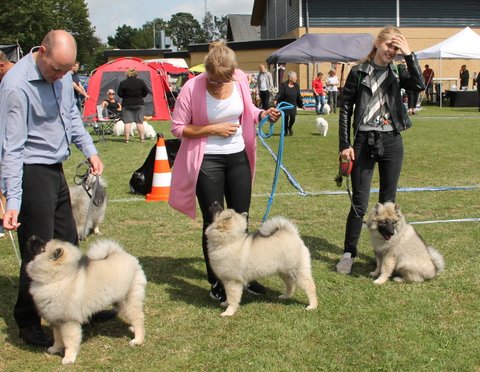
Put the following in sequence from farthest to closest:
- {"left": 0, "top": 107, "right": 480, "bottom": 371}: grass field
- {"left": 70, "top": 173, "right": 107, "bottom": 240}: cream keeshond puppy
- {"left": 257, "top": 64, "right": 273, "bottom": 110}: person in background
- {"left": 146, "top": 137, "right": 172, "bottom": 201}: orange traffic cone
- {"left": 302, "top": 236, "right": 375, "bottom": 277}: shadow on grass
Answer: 1. {"left": 257, "top": 64, "right": 273, "bottom": 110}: person in background
2. {"left": 146, "top": 137, "right": 172, "bottom": 201}: orange traffic cone
3. {"left": 70, "top": 173, "right": 107, "bottom": 240}: cream keeshond puppy
4. {"left": 302, "top": 236, "right": 375, "bottom": 277}: shadow on grass
5. {"left": 0, "top": 107, "right": 480, "bottom": 371}: grass field

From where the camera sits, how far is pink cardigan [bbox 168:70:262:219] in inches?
156

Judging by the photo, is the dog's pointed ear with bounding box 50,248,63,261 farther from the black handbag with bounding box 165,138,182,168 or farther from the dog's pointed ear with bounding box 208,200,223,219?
the black handbag with bounding box 165,138,182,168

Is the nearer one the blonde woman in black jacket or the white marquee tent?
the blonde woman in black jacket

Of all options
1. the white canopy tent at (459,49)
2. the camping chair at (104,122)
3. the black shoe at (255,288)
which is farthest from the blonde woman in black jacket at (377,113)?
the white canopy tent at (459,49)

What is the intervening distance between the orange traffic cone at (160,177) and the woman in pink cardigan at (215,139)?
355 cm

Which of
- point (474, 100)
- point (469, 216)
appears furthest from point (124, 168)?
point (474, 100)

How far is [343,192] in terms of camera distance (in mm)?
8078

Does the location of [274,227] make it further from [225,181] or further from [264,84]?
[264,84]

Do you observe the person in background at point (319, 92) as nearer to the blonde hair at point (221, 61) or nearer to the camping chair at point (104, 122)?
the camping chair at point (104, 122)

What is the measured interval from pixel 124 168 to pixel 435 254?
7406 millimetres

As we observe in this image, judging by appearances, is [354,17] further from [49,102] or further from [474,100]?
[49,102]

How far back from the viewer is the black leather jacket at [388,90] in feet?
14.7

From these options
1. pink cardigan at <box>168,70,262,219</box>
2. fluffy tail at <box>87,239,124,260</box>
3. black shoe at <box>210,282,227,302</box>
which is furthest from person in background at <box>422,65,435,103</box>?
fluffy tail at <box>87,239,124,260</box>

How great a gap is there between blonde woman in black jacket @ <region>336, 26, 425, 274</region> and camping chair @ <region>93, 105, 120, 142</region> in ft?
36.9
